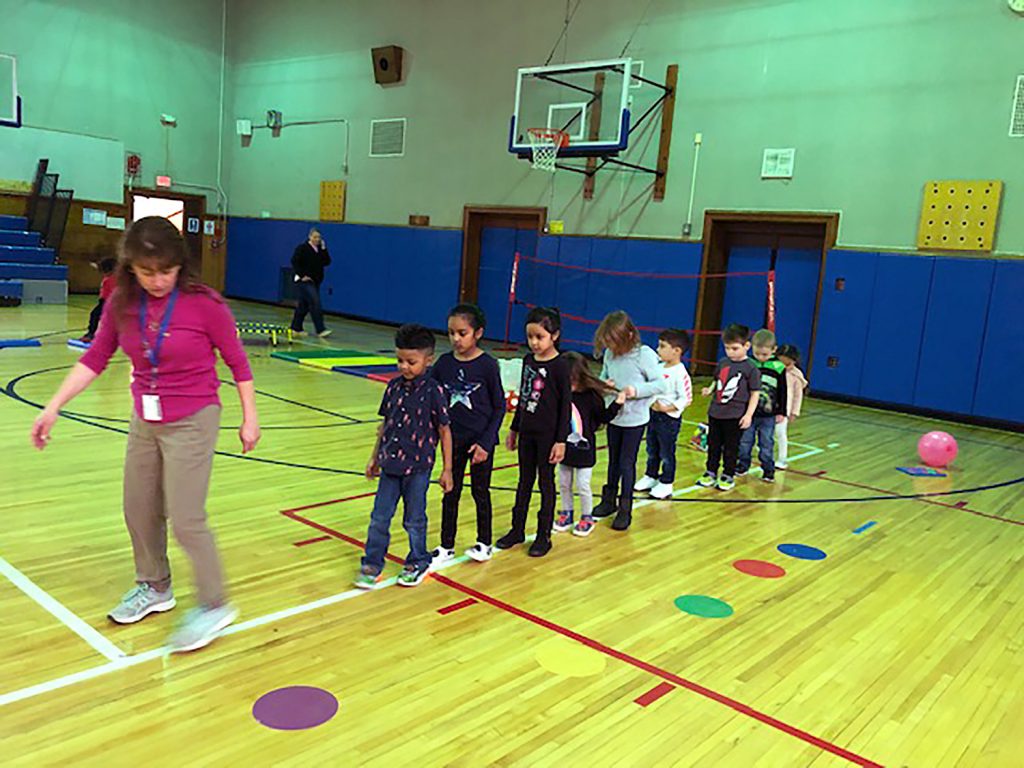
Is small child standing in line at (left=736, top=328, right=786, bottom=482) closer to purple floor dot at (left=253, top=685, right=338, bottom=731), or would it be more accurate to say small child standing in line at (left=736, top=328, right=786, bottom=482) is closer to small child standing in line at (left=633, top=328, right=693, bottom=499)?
small child standing in line at (left=633, top=328, right=693, bottom=499)

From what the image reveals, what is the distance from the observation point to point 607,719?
2.75 m

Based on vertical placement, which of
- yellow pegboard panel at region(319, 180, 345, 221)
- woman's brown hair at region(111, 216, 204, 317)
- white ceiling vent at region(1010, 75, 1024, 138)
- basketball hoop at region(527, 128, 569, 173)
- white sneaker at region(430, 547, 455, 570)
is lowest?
white sneaker at region(430, 547, 455, 570)

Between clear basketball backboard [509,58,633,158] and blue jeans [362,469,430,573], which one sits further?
clear basketball backboard [509,58,633,158]

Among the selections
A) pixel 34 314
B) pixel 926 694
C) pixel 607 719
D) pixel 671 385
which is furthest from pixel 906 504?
pixel 34 314

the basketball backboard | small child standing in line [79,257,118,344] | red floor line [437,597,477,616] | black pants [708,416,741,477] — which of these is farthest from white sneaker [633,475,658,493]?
the basketball backboard

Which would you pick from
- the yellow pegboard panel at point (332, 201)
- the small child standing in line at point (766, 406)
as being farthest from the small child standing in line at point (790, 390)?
the yellow pegboard panel at point (332, 201)

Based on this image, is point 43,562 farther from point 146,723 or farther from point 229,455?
point 229,455

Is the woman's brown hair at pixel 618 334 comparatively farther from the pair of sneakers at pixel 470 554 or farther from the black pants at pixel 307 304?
the black pants at pixel 307 304

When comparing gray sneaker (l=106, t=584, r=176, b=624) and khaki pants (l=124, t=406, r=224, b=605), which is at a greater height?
khaki pants (l=124, t=406, r=224, b=605)

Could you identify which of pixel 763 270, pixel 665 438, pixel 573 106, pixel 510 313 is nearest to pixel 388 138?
pixel 573 106

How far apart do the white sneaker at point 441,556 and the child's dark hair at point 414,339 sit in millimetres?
1095

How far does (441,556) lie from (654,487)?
2.11 meters

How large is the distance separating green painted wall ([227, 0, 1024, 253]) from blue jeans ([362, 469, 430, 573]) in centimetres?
875

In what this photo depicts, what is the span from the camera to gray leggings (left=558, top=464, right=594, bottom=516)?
4566mm
